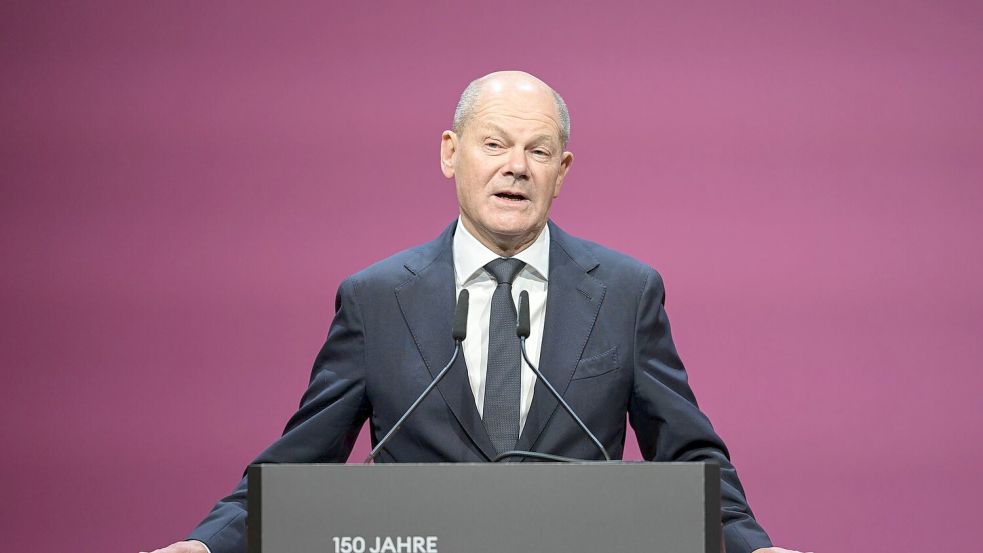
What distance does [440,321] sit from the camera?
5.85 ft

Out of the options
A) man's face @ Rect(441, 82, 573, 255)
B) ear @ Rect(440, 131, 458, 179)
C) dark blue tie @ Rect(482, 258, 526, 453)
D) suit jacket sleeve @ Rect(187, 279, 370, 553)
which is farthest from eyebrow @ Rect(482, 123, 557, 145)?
suit jacket sleeve @ Rect(187, 279, 370, 553)

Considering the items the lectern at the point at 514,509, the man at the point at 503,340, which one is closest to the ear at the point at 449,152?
the man at the point at 503,340

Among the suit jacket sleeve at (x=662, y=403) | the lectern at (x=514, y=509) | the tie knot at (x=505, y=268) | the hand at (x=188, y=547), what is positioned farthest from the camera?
the tie knot at (x=505, y=268)

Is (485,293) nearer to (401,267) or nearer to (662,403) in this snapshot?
(401,267)

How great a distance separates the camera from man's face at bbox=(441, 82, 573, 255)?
5.79 feet

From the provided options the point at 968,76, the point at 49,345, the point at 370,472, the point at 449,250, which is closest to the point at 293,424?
the point at 449,250

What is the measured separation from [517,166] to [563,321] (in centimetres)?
26

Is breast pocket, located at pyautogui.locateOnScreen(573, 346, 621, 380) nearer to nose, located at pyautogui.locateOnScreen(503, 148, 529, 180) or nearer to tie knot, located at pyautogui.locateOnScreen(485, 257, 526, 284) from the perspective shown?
tie knot, located at pyautogui.locateOnScreen(485, 257, 526, 284)

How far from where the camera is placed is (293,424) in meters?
1.77

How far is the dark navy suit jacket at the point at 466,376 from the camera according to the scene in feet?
5.60

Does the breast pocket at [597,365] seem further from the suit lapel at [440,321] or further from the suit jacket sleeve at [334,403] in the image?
the suit jacket sleeve at [334,403]

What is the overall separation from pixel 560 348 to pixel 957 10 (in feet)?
4.19

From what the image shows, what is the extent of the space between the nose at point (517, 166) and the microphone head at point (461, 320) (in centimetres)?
37

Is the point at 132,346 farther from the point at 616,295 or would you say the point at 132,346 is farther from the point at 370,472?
the point at 370,472
